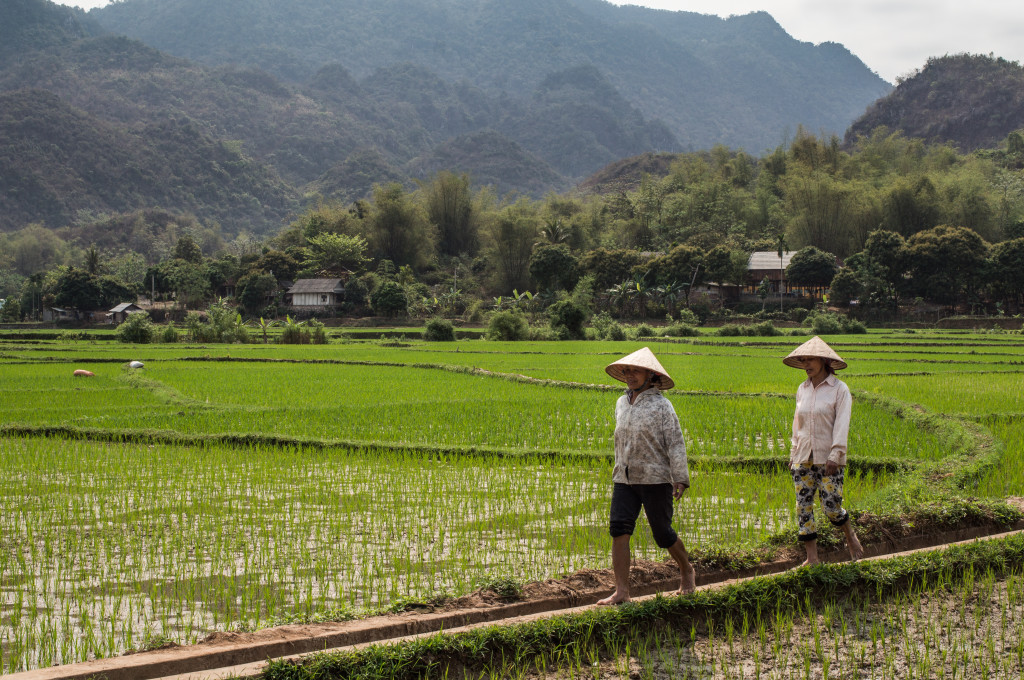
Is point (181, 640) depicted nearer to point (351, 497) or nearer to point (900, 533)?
point (351, 497)

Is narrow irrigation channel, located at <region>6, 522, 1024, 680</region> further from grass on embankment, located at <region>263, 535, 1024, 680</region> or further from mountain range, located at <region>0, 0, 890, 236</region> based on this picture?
mountain range, located at <region>0, 0, 890, 236</region>

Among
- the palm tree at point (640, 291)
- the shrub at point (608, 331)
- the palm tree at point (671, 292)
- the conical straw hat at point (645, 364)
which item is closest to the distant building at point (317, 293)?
the palm tree at point (640, 291)

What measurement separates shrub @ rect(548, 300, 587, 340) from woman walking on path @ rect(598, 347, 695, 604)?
31.8 metres

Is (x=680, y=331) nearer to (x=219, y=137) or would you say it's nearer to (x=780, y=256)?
(x=780, y=256)

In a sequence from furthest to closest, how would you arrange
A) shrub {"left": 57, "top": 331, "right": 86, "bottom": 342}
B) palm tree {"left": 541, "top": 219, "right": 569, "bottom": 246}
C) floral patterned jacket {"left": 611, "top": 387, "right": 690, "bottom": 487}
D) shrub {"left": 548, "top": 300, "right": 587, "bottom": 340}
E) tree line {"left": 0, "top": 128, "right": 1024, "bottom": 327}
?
palm tree {"left": 541, "top": 219, "right": 569, "bottom": 246} < tree line {"left": 0, "top": 128, "right": 1024, "bottom": 327} < shrub {"left": 548, "top": 300, "right": 587, "bottom": 340} < shrub {"left": 57, "top": 331, "right": 86, "bottom": 342} < floral patterned jacket {"left": 611, "top": 387, "right": 690, "bottom": 487}

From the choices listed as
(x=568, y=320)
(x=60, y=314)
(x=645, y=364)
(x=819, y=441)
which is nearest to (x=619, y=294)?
(x=568, y=320)

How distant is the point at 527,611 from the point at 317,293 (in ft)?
176

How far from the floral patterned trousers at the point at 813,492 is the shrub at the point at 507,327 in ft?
101

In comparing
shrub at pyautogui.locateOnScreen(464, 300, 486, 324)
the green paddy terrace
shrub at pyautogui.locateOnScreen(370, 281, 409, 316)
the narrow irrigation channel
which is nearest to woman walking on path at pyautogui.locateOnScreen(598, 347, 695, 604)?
the narrow irrigation channel

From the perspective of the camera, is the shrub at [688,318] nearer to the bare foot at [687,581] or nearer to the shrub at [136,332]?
the shrub at [136,332]

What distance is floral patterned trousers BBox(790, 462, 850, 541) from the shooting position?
4742 millimetres

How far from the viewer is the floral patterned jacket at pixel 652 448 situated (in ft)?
13.8

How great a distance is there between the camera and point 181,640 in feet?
12.9

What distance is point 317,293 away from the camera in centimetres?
5594
